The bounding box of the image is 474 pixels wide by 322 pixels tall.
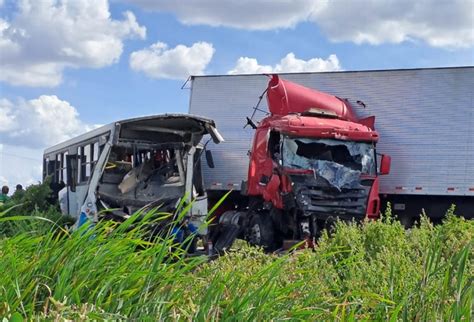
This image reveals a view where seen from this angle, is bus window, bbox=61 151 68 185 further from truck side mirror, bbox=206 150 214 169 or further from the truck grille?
the truck grille

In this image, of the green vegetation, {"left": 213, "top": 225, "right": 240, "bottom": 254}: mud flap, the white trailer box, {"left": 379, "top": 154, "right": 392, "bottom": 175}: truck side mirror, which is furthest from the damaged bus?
the green vegetation

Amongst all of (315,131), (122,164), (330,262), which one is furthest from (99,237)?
(315,131)

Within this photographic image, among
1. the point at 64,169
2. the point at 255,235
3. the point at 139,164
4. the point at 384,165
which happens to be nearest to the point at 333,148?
the point at 384,165

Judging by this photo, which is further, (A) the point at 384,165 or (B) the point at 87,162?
(A) the point at 384,165

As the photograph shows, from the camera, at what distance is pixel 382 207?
61.0 ft

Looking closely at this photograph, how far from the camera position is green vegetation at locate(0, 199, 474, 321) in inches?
145

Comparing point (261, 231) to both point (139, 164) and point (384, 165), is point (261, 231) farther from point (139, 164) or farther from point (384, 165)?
point (384, 165)

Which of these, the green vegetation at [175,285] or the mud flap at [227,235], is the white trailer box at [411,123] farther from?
the green vegetation at [175,285]

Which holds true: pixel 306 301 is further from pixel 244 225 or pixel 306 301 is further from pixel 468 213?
pixel 468 213

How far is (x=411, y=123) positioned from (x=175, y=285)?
15.4 metres

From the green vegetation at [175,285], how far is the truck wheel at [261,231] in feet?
36.1

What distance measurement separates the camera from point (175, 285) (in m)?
4.10

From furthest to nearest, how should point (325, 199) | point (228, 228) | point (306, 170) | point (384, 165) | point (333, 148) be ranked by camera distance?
point (384, 165) → point (333, 148) → point (228, 228) → point (306, 170) → point (325, 199)

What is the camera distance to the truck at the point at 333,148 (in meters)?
15.8
